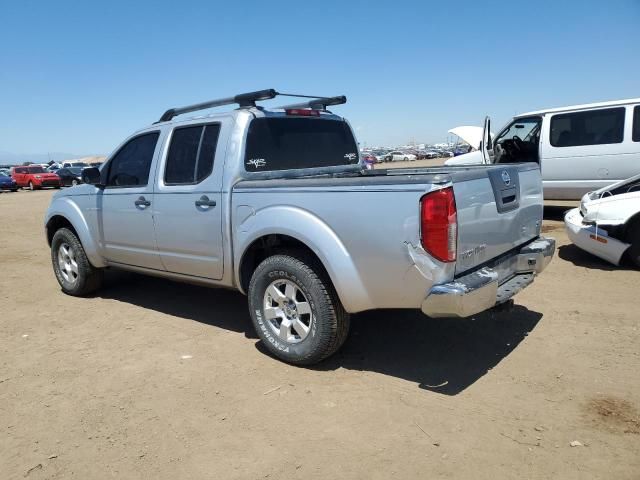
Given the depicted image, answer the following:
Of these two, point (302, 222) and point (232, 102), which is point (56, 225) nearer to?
point (232, 102)

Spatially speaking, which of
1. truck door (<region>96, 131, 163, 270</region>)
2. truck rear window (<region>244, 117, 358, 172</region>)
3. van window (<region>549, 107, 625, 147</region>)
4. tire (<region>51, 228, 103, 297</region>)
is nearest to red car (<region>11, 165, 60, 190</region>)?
tire (<region>51, 228, 103, 297</region>)

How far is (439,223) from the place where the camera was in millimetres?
2980

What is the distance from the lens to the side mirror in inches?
205

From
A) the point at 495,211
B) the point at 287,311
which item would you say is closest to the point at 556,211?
the point at 495,211

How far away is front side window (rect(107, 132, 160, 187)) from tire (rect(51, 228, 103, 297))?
38.6 inches

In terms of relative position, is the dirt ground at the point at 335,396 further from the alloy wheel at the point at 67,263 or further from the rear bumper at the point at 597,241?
the rear bumper at the point at 597,241

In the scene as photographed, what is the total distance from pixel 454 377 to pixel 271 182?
1942 millimetres

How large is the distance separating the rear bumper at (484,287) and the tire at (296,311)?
0.73m

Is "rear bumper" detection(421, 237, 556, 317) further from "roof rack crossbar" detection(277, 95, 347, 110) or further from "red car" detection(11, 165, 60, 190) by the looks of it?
"red car" detection(11, 165, 60, 190)

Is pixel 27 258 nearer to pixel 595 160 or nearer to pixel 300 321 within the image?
pixel 300 321

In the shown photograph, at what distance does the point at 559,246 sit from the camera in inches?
300

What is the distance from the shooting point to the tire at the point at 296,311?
355 cm

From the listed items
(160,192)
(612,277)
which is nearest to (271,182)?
(160,192)

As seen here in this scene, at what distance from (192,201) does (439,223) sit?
226 cm
